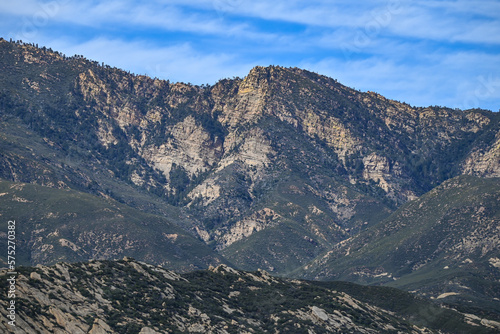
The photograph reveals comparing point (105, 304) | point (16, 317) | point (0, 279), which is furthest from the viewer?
point (105, 304)

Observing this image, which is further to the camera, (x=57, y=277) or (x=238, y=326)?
(x=238, y=326)

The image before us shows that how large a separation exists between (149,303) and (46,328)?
3501 centimetres

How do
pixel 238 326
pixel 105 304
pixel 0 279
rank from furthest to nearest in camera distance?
pixel 238 326 < pixel 105 304 < pixel 0 279

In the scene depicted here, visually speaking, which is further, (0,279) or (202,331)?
(202,331)

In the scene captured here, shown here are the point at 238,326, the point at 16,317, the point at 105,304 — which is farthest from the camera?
the point at 238,326

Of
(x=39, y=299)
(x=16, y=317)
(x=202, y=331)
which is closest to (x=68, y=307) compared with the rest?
(x=39, y=299)

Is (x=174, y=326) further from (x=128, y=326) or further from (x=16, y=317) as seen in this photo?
(x=16, y=317)

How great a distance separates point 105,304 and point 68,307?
11.4 m

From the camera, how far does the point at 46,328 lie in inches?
6299

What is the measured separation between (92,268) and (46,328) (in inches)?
1587

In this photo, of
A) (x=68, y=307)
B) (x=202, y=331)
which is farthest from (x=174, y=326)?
(x=68, y=307)

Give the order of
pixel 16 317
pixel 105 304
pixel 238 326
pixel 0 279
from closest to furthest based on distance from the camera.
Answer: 1. pixel 16 317
2. pixel 0 279
3. pixel 105 304
4. pixel 238 326

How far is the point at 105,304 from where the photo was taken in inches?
7165

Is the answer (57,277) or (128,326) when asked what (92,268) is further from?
(128,326)
